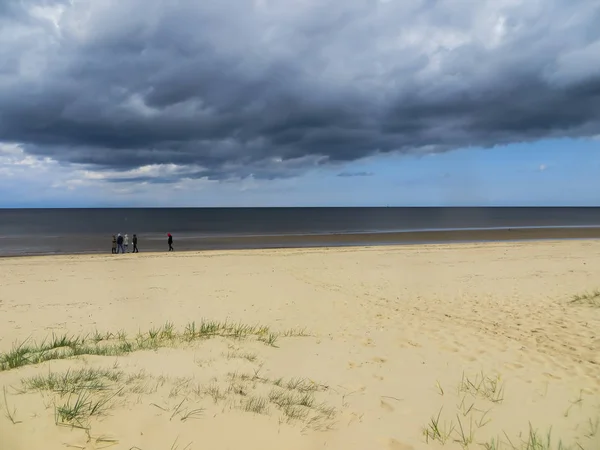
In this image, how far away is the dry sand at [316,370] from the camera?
3574 millimetres

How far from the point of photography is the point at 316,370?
5.80m

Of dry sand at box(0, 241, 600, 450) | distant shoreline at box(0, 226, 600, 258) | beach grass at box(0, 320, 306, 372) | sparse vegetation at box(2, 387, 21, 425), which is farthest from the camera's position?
distant shoreline at box(0, 226, 600, 258)

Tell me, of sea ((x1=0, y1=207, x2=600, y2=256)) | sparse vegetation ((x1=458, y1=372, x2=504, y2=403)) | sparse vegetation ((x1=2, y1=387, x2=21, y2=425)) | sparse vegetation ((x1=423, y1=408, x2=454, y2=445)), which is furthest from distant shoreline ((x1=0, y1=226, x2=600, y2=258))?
sparse vegetation ((x1=2, y1=387, x2=21, y2=425))

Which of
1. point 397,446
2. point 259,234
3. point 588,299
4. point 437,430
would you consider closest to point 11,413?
point 397,446

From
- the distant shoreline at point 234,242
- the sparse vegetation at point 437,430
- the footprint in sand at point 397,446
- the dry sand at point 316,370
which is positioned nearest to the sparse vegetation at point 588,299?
the dry sand at point 316,370

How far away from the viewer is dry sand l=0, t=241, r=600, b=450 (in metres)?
3.57

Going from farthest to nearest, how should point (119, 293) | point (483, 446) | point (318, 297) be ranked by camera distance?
point (119, 293) < point (318, 297) < point (483, 446)

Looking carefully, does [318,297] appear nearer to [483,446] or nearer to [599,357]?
[599,357]

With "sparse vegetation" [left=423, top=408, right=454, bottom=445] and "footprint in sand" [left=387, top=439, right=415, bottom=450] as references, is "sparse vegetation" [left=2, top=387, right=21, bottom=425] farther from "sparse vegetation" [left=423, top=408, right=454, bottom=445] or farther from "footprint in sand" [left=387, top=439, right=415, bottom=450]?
"sparse vegetation" [left=423, top=408, right=454, bottom=445]

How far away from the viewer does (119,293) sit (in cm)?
1381

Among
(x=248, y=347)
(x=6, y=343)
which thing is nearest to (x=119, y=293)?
(x=6, y=343)

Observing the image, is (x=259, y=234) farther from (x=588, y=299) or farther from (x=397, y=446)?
(x=397, y=446)

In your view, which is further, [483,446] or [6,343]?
[6,343]

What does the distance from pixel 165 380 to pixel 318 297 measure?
8.34 m
